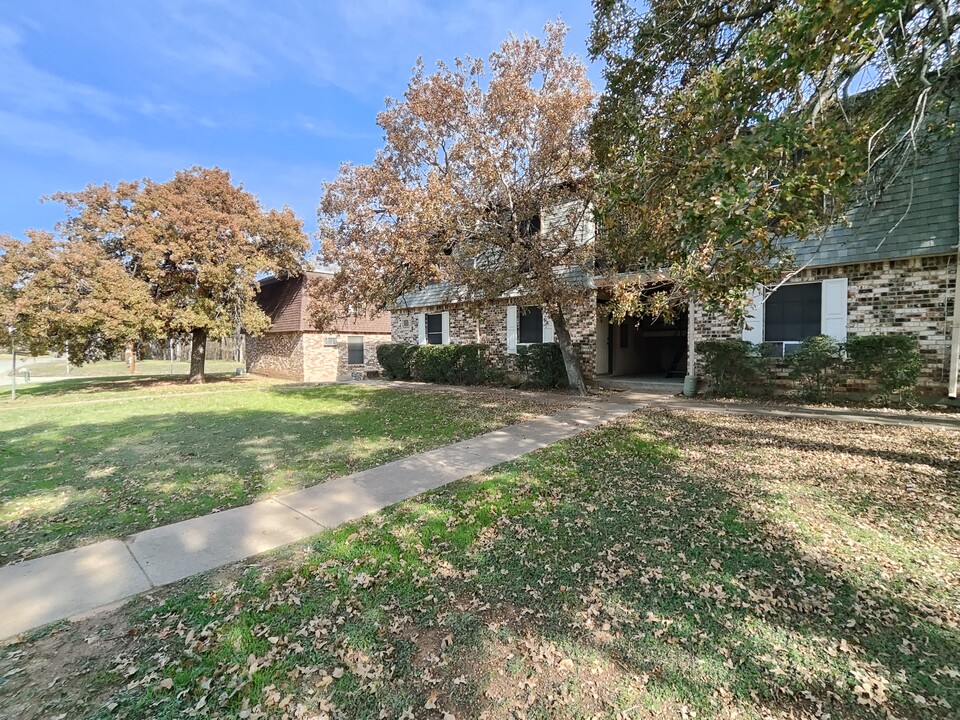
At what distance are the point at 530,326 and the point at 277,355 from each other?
45.4ft

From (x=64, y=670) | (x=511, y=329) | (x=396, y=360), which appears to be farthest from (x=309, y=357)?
(x=64, y=670)

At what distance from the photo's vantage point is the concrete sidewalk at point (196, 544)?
2.79 metres

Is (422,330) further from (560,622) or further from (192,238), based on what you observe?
(560,622)

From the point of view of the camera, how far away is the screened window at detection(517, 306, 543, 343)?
1391 cm

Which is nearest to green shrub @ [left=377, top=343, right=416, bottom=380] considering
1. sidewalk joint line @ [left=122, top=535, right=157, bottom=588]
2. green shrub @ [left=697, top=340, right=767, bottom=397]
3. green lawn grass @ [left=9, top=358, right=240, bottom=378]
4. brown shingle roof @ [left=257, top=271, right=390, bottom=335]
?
brown shingle roof @ [left=257, top=271, right=390, bottom=335]

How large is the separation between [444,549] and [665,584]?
1.60m

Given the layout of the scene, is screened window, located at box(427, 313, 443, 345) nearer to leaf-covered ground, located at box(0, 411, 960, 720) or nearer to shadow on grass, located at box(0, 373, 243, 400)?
shadow on grass, located at box(0, 373, 243, 400)

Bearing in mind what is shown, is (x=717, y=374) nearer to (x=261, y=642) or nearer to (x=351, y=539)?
(x=351, y=539)

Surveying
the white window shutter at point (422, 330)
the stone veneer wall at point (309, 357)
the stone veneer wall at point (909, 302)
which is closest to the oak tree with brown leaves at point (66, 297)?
the stone veneer wall at point (309, 357)

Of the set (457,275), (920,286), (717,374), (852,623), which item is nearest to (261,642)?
(852,623)

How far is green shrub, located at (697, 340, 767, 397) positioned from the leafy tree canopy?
4296 mm

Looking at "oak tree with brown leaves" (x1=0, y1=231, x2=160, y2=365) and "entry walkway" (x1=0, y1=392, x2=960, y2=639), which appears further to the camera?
A: "oak tree with brown leaves" (x1=0, y1=231, x2=160, y2=365)

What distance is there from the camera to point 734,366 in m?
9.93

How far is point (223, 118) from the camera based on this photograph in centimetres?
1204
